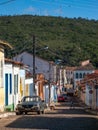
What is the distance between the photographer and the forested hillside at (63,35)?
120250 millimetres

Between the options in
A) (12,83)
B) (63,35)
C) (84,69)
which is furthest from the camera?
(84,69)

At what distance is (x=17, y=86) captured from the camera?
50000 millimetres

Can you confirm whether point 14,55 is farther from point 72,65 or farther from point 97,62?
point 72,65

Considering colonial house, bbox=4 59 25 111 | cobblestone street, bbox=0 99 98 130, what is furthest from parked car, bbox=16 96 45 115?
cobblestone street, bbox=0 99 98 130

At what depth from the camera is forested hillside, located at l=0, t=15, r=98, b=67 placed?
395ft

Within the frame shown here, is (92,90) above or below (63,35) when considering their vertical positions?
below

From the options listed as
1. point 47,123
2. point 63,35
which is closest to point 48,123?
point 47,123

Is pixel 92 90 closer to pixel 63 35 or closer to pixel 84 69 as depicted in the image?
pixel 63 35

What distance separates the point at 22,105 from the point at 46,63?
6161 cm

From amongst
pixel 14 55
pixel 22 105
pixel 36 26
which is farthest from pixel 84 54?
pixel 22 105

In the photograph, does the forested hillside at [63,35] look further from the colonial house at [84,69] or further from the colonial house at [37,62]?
the colonial house at [37,62]

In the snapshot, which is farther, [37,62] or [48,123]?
[37,62]

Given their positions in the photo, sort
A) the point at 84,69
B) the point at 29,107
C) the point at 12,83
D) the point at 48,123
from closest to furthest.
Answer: the point at 48,123
the point at 29,107
the point at 12,83
the point at 84,69

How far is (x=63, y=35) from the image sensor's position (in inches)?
5394
